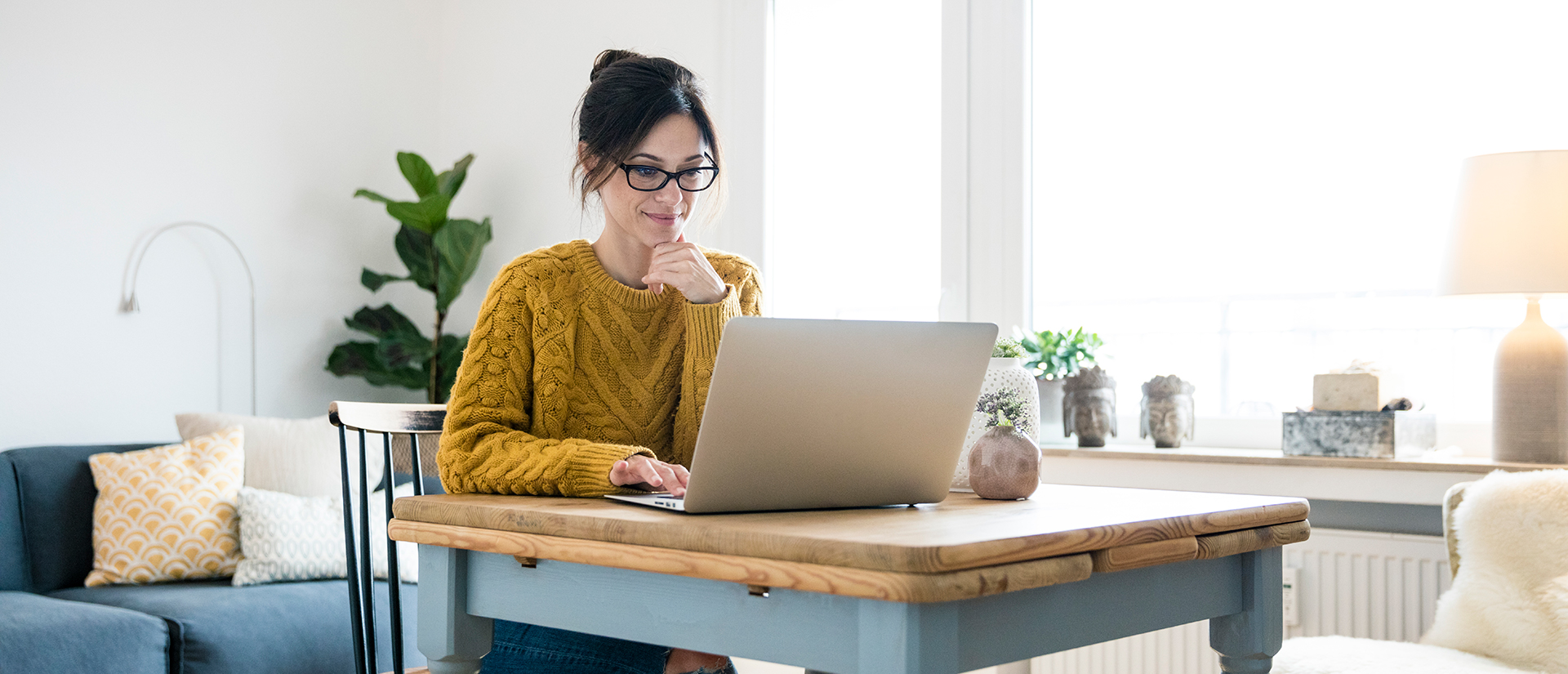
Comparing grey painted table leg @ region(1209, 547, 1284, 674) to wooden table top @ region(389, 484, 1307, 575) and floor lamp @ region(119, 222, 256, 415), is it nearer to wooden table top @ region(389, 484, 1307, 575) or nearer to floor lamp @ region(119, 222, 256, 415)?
wooden table top @ region(389, 484, 1307, 575)

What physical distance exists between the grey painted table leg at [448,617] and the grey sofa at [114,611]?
161 cm

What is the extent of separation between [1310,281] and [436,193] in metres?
2.36

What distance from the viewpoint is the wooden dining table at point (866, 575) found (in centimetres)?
81

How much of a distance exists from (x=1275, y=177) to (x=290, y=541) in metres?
2.32

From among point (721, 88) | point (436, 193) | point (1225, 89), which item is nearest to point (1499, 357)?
point (1225, 89)

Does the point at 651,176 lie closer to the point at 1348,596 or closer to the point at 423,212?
the point at 1348,596

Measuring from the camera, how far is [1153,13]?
2.73 metres

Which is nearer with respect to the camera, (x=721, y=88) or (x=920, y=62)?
(x=920, y=62)

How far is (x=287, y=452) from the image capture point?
3.06m

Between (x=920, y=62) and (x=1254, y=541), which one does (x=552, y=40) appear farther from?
(x=1254, y=541)

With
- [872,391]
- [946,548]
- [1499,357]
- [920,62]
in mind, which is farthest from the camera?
[920,62]

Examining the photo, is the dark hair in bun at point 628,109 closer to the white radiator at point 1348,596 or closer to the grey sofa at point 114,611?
the white radiator at point 1348,596

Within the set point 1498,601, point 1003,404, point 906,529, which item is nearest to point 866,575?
point 906,529

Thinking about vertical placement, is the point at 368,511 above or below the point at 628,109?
below
